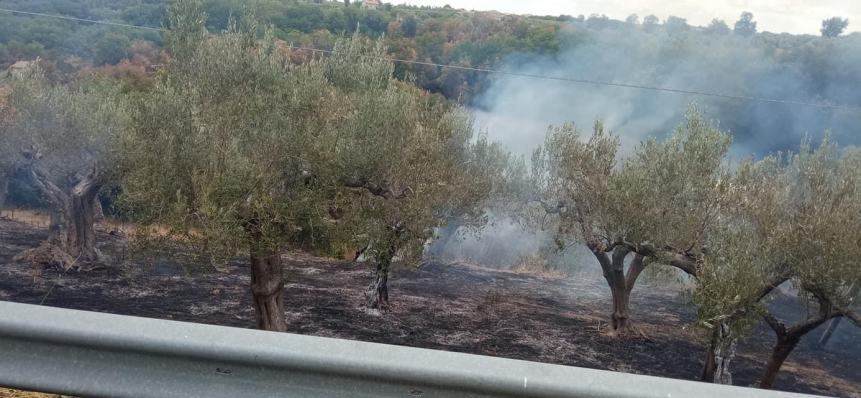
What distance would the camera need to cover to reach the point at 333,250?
5.02 m

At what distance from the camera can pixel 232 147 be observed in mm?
4539

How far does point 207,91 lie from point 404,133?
130 centimetres

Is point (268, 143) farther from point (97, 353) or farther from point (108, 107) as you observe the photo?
point (97, 353)

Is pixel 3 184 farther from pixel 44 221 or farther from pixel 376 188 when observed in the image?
pixel 376 188

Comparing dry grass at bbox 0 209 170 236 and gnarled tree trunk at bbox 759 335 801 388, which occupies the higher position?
dry grass at bbox 0 209 170 236

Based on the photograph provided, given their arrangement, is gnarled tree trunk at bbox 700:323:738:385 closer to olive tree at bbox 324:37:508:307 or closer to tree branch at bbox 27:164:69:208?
olive tree at bbox 324:37:508:307

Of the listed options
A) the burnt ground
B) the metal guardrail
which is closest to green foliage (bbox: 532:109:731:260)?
the burnt ground

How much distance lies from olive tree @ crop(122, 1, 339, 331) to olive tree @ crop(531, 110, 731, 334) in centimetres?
157

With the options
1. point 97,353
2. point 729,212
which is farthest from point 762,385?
point 97,353

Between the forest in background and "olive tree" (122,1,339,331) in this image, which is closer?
the forest in background

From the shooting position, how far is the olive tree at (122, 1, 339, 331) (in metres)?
4.52

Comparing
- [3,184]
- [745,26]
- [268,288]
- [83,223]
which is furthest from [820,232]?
[3,184]

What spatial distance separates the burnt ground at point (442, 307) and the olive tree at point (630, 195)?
22 cm

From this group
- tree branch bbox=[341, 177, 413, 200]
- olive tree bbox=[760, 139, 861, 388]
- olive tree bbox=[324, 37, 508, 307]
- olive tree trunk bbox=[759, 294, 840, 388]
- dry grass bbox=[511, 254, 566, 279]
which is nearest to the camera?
olive tree bbox=[760, 139, 861, 388]
